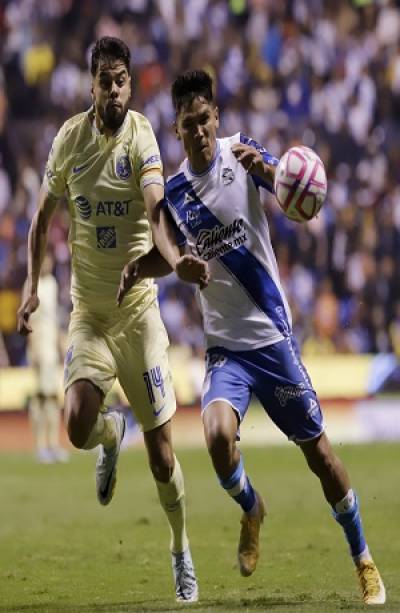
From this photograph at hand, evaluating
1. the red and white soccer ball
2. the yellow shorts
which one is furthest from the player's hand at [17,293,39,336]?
the red and white soccer ball

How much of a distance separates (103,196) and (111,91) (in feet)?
2.04

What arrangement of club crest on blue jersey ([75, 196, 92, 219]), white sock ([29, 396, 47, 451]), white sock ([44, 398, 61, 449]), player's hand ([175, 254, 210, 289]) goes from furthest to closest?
white sock ([29, 396, 47, 451]), white sock ([44, 398, 61, 449]), club crest on blue jersey ([75, 196, 92, 219]), player's hand ([175, 254, 210, 289])

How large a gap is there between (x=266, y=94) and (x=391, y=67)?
7.86 ft

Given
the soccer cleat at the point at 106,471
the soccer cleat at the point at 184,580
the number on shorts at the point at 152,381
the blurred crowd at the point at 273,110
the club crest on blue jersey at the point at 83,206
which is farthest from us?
the blurred crowd at the point at 273,110

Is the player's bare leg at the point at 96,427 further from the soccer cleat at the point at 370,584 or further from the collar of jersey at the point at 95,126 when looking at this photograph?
the soccer cleat at the point at 370,584

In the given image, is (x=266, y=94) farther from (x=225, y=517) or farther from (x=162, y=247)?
(x=162, y=247)

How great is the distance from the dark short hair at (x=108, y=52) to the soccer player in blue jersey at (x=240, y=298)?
580mm

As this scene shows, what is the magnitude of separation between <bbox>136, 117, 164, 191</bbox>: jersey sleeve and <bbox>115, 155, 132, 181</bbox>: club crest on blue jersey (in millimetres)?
65

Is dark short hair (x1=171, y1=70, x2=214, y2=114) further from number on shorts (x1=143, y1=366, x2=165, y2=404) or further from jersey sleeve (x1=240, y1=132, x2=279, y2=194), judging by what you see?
number on shorts (x1=143, y1=366, x2=165, y2=404)

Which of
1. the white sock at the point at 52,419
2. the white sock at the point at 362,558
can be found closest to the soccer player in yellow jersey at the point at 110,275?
the white sock at the point at 362,558

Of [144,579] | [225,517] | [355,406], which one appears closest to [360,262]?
[355,406]

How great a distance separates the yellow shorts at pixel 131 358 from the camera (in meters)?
7.66

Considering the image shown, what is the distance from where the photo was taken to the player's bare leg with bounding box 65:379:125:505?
24.3 feet

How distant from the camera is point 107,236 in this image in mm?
7680
